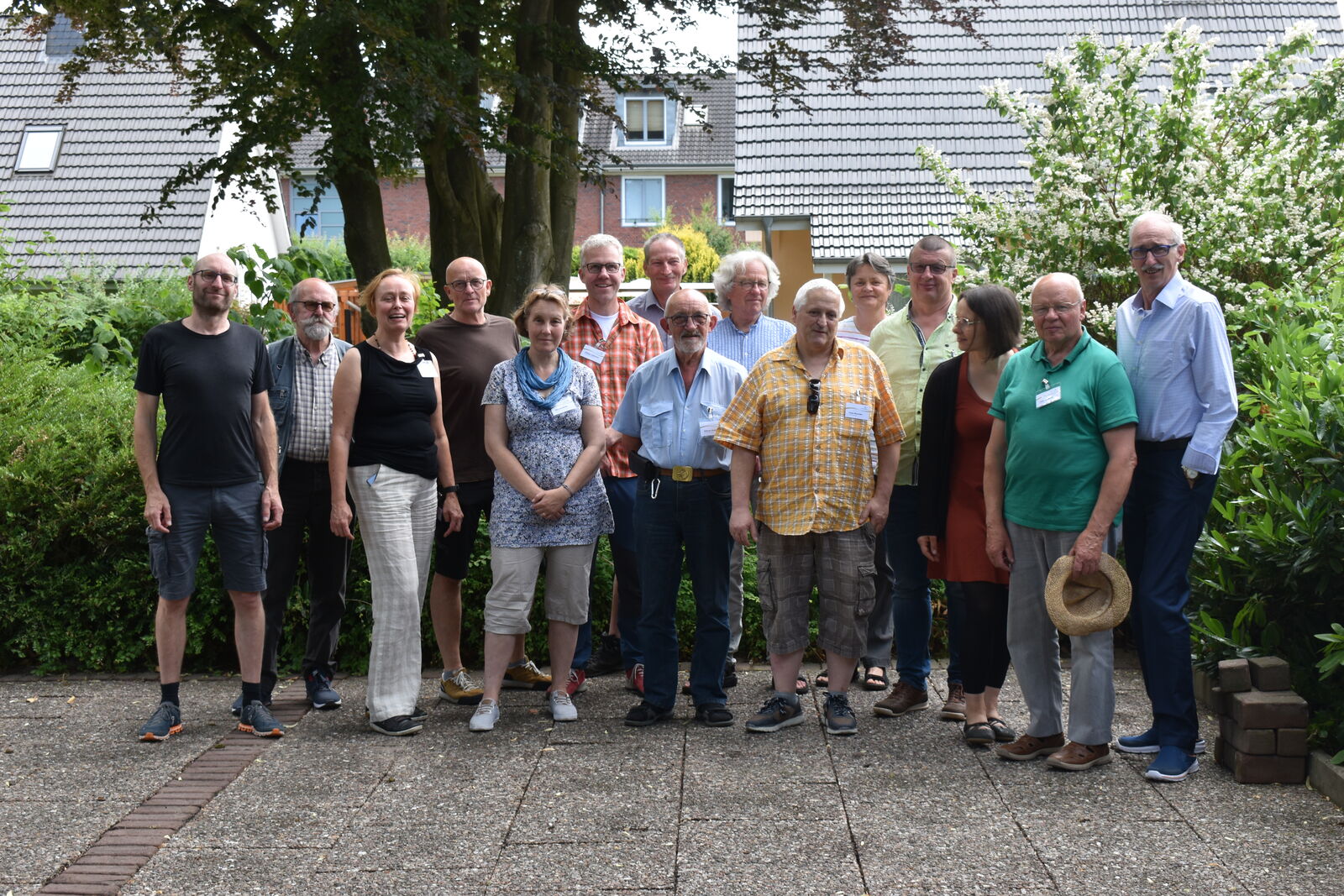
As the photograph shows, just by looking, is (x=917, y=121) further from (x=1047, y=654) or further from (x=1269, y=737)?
(x=1269, y=737)

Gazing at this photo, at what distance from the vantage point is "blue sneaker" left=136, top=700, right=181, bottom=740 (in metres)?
5.83

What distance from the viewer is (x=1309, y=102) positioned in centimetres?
Result: 829

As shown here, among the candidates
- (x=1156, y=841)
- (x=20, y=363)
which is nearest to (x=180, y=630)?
(x=20, y=363)

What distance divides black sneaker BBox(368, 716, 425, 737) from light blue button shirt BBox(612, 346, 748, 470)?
5.09 ft

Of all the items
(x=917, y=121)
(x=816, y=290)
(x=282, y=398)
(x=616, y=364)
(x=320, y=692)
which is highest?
(x=917, y=121)

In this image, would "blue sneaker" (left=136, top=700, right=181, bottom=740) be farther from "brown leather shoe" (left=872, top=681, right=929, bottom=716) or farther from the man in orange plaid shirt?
"brown leather shoe" (left=872, top=681, right=929, bottom=716)

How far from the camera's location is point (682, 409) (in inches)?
232

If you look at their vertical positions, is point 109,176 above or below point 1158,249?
above

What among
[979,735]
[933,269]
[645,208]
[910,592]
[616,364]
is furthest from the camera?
[645,208]

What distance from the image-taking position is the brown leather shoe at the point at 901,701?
6031 millimetres

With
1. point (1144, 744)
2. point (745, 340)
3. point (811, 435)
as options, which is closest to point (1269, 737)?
point (1144, 744)

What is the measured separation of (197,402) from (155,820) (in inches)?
70.3

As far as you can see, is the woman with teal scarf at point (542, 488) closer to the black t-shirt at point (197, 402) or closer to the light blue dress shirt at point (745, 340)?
Result: the light blue dress shirt at point (745, 340)

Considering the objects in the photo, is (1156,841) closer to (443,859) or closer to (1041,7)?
(443,859)
